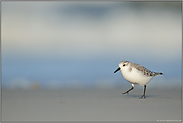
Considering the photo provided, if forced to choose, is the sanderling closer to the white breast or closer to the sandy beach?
the white breast

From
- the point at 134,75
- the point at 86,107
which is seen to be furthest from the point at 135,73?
the point at 86,107

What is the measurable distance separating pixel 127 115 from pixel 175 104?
1.24 m

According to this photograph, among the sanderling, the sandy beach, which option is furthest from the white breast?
the sandy beach

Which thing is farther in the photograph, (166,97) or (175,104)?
(166,97)

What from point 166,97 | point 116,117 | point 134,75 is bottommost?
point 116,117

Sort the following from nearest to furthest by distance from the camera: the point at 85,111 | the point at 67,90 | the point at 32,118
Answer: the point at 32,118
the point at 85,111
the point at 67,90

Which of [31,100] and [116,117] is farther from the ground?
[31,100]

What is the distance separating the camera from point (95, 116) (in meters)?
4.28

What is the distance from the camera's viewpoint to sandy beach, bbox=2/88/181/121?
13.9ft

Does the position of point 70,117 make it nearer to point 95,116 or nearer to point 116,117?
point 95,116

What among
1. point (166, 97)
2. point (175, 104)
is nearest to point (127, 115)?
point (175, 104)

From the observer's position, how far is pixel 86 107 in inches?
189

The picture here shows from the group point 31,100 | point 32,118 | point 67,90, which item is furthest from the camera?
point 67,90

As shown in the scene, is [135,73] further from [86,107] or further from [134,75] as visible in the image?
[86,107]
